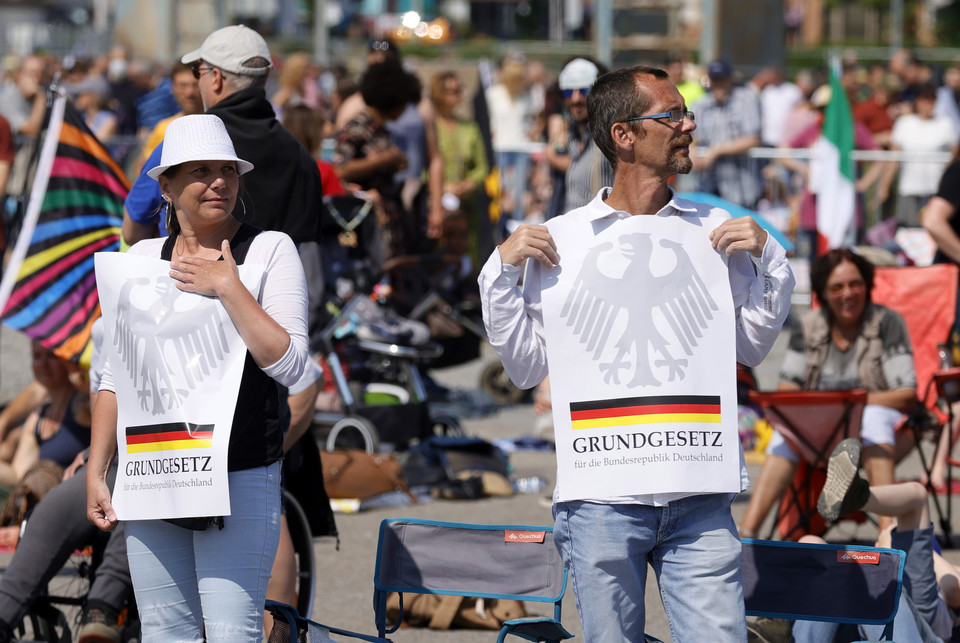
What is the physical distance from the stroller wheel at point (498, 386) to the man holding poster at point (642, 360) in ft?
22.6

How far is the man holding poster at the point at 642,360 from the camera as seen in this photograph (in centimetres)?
326

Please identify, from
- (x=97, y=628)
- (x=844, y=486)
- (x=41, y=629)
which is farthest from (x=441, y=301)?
(x=97, y=628)

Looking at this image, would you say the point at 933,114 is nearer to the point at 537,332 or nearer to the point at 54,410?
the point at 54,410

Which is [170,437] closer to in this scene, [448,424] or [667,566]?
[667,566]

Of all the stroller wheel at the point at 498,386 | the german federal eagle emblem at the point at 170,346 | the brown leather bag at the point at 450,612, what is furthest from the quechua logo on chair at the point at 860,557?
the stroller wheel at the point at 498,386

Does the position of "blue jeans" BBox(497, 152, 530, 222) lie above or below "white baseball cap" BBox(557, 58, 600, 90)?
below

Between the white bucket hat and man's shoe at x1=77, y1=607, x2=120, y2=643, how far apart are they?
5.31 ft

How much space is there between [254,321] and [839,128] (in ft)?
32.2

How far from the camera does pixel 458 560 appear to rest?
4145mm

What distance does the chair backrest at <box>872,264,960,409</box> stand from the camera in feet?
23.9

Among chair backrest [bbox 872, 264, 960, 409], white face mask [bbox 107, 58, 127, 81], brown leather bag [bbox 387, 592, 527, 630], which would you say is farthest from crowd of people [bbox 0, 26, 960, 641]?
white face mask [bbox 107, 58, 127, 81]

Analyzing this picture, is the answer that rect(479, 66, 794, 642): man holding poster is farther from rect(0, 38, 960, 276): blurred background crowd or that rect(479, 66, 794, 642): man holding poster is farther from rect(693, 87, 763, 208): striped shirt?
rect(693, 87, 763, 208): striped shirt

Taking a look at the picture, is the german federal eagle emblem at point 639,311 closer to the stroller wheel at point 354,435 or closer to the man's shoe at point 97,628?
the man's shoe at point 97,628

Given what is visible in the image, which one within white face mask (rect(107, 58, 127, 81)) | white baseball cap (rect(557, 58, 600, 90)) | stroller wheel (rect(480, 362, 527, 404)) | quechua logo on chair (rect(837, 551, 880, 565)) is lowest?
stroller wheel (rect(480, 362, 527, 404))
